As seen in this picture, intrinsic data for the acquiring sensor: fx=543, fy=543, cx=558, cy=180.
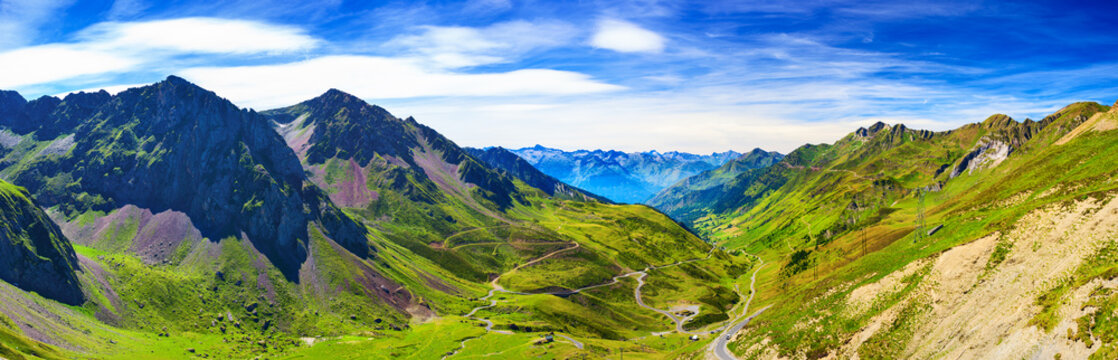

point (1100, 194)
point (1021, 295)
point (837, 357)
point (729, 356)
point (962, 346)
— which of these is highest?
point (1100, 194)

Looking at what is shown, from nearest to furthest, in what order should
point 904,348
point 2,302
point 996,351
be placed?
1. point 996,351
2. point 904,348
3. point 2,302

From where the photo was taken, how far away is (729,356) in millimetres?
142875

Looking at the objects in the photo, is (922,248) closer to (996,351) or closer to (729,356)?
(729,356)

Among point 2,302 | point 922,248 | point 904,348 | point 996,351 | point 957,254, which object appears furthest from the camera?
point 2,302

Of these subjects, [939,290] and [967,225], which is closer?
[939,290]

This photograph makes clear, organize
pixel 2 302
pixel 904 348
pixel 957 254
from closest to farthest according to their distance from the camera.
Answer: pixel 904 348 < pixel 957 254 < pixel 2 302

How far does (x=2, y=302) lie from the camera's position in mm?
180625

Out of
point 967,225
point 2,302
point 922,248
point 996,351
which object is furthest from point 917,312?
point 2,302

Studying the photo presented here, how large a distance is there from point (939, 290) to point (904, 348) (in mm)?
17871

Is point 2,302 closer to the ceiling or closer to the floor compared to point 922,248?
closer to the floor

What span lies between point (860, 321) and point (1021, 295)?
3264 cm

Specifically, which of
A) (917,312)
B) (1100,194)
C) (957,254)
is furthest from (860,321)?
(1100,194)

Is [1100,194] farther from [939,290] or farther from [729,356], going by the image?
[729,356]

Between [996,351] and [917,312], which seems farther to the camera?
[917,312]
